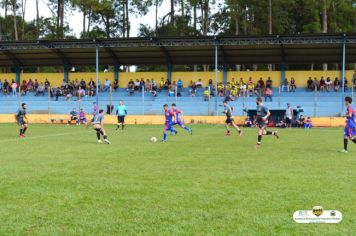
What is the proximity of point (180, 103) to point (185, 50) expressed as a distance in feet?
20.4

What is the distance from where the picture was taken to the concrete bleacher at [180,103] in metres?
37.8

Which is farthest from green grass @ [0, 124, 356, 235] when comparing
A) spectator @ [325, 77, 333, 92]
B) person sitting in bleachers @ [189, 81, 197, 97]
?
person sitting in bleachers @ [189, 81, 197, 97]

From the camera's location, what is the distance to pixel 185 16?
61.3 meters

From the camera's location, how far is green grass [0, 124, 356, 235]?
6527 millimetres

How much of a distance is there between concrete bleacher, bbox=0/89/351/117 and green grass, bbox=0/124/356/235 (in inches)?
936

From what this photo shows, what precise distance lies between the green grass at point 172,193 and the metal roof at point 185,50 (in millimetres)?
27138

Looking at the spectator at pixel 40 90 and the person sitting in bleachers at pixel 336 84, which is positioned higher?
the person sitting in bleachers at pixel 336 84

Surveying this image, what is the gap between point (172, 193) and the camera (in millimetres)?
8586

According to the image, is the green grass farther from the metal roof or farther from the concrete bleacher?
the metal roof

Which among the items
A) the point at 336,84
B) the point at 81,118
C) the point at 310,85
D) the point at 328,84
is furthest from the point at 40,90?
the point at 336,84

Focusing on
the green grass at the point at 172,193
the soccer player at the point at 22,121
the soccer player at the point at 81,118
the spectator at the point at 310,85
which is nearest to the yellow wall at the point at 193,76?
the spectator at the point at 310,85

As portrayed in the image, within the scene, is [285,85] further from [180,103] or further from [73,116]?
[73,116]

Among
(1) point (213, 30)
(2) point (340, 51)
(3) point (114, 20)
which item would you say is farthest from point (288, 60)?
(3) point (114, 20)

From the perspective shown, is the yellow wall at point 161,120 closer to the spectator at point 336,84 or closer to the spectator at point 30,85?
the spectator at point 336,84
